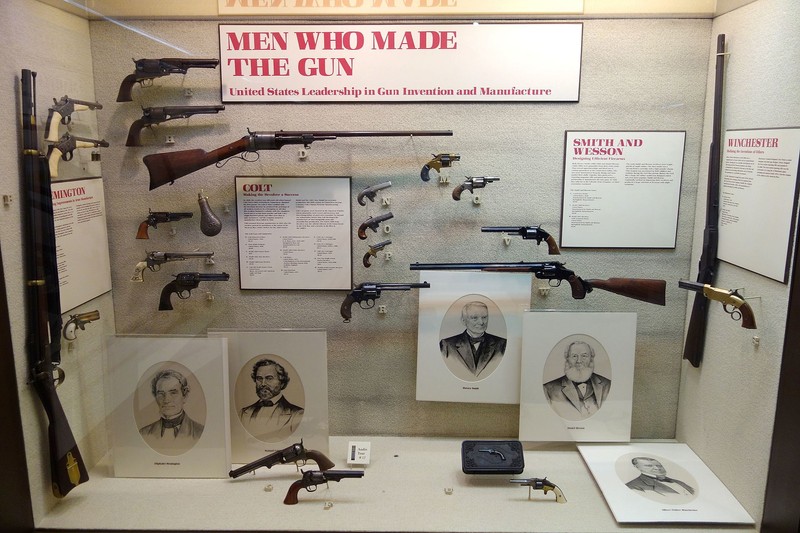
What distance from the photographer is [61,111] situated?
2510 millimetres

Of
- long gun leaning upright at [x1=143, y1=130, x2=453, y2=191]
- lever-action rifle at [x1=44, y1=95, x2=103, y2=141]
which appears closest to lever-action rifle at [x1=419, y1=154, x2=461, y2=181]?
long gun leaning upright at [x1=143, y1=130, x2=453, y2=191]

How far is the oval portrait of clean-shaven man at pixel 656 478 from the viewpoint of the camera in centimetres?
256

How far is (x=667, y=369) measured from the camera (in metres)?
2.98

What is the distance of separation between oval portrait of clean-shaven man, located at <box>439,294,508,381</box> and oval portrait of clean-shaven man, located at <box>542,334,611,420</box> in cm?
27

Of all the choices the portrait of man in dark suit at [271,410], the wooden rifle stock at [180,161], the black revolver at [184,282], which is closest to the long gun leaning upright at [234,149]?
the wooden rifle stock at [180,161]

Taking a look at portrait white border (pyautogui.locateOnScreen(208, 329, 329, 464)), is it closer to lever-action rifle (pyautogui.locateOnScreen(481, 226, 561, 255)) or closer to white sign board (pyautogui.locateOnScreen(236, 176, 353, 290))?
white sign board (pyautogui.locateOnScreen(236, 176, 353, 290))

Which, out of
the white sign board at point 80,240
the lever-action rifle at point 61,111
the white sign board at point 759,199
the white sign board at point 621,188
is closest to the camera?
the white sign board at point 759,199

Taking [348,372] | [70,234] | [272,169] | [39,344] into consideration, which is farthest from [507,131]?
[39,344]

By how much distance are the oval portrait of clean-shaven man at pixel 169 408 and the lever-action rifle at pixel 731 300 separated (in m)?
2.35

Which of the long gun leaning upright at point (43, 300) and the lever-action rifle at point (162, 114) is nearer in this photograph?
the long gun leaning upright at point (43, 300)

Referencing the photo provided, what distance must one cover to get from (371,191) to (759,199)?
5.48 feet

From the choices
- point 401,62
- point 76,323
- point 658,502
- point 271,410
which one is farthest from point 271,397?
point 658,502

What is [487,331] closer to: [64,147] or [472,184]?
[472,184]

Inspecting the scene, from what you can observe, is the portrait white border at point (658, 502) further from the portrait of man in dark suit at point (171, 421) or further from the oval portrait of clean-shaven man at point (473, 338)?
the portrait of man in dark suit at point (171, 421)
